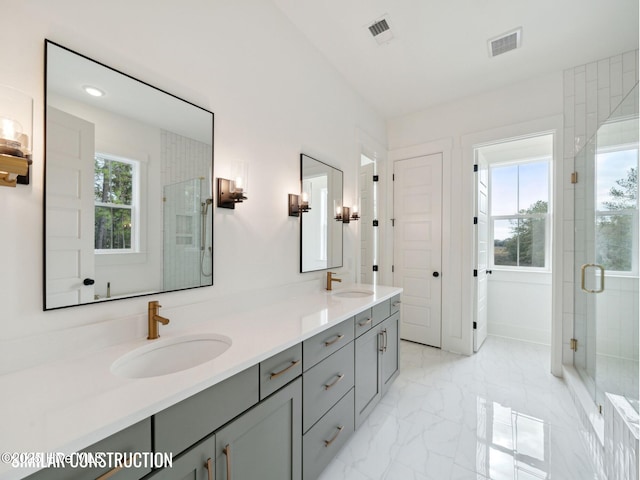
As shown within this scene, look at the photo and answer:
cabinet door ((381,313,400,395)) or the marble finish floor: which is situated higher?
cabinet door ((381,313,400,395))

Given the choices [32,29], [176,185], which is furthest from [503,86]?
[32,29]

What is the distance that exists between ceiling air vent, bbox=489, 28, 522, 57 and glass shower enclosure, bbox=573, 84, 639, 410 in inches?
38.3

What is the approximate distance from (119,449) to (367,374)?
158 centimetres

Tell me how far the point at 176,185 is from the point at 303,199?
3.35 feet

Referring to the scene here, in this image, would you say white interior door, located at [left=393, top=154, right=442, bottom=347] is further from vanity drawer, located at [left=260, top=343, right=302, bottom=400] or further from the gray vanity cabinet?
vanity drawer, located at [left=260, top=343, right=302, bottom=400]

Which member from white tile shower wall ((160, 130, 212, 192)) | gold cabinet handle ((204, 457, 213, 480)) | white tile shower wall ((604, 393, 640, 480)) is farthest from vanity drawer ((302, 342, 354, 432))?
white tile shower wall ((604, 393, 640, 480))

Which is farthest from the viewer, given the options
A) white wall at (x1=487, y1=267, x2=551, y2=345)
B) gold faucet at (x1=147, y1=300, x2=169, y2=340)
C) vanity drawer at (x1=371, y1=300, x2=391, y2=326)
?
white wall at (x1=487, y1=267, x2=551, y2=345)

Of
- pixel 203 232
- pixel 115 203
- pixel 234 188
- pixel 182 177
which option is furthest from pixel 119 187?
pixel 234 188

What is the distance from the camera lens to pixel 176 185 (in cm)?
139

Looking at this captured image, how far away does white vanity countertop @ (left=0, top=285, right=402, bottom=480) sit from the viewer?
0.61 m

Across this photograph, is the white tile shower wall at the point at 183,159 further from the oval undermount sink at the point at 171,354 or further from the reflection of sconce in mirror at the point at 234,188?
the oval undermount sink at the point at 171,354

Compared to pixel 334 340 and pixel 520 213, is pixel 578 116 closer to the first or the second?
pixel 520 213

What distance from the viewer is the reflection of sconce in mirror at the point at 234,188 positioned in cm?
159

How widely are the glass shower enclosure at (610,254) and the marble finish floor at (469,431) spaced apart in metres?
0.37
